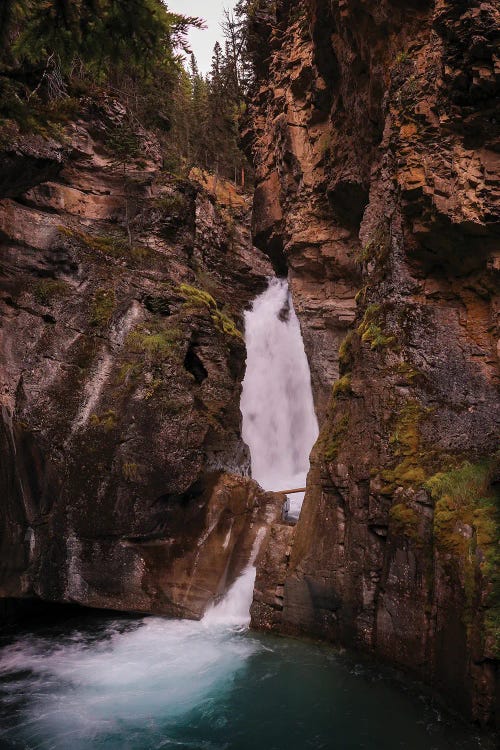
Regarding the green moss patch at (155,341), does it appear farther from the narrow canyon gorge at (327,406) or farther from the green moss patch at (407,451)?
the green moss patch at (407,451)

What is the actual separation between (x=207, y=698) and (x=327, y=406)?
6.47 meters

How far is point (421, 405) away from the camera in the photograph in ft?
28.5

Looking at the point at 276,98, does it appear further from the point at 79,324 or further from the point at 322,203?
the point at 79,324

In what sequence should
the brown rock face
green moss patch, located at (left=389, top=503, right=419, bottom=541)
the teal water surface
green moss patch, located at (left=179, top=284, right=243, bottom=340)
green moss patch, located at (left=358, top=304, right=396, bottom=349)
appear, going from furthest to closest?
green moss patch, located at (left=179, top=284, right=243, bottom=340) < green moss patch, located at (left=358, top=304, right=396, bottom=349) < green moss patch, located at (left=389, top=503, right=419, bottom=541) < the brown rock face < the teal water surface

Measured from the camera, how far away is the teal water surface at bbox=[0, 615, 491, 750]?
6621mm

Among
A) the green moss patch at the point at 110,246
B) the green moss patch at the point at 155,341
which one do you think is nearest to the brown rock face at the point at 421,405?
the green moss patch at the point at 155,341

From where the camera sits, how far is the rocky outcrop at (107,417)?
10188 millimetres

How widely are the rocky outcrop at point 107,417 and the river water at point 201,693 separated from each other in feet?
3.05

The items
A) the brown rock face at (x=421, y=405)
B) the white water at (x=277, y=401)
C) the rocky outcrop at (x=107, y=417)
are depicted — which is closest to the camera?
the brown rock face at (x=421, y=405)

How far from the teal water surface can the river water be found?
0.06 feet

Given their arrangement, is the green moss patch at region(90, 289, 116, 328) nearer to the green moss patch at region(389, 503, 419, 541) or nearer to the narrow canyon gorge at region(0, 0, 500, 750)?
the narrow canyon gorge at region(0, 0, 500, 750)

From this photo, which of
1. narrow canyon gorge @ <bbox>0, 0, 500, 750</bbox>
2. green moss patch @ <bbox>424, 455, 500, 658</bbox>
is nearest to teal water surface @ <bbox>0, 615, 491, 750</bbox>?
narrow canyon gorge @ <bbox>0, 0, 500, 750</bbox>

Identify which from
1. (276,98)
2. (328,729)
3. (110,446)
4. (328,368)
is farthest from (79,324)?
(276,98)

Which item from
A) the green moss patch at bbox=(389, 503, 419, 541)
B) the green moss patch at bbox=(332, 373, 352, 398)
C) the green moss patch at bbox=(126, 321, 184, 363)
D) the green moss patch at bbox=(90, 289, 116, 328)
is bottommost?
the green moss patch at bbox=(389, 503, 419, 541)
